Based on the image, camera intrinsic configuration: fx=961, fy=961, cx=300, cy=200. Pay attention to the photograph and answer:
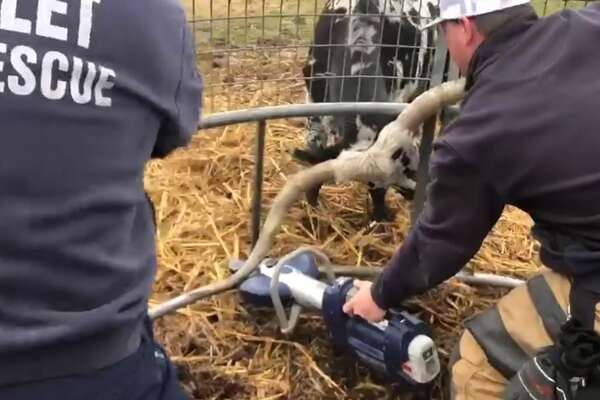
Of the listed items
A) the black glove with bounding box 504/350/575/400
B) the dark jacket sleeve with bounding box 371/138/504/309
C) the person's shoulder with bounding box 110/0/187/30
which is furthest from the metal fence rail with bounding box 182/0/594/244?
the person's shoulder with bounding box 110/0/187/30

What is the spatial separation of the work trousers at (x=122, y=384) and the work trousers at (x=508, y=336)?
115 centimetres

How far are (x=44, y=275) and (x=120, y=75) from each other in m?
0.34

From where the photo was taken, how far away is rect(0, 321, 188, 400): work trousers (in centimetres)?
157

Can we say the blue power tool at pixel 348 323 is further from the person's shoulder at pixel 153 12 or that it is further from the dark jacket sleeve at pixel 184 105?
the person's shoulder at pixel 153 12

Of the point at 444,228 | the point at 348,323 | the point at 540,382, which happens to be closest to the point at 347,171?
the point at 348,323

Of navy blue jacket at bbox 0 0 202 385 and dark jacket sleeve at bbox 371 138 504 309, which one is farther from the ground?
navy blue jacket at bbox 0 0 202 385

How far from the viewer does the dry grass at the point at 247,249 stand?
126 inches

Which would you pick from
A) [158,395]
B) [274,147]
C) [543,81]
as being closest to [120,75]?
[158,395]

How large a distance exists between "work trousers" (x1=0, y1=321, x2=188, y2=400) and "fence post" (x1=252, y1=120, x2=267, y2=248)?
159cm

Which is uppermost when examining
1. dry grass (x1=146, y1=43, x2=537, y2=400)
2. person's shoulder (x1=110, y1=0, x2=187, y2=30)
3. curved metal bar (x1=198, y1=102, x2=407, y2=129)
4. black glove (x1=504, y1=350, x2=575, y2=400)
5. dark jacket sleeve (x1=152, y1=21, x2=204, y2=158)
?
person's shoulder (x1=110, y1=0, x2=187, y2=30)

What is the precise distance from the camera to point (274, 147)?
495cm

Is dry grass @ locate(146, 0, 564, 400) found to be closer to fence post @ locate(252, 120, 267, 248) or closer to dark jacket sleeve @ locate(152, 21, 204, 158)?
fence post @ locate(252, 120, 267, 248)

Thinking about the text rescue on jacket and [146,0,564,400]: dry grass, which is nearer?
the text rescue on jacket

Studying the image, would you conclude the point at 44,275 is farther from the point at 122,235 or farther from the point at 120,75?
the point at 120,75
